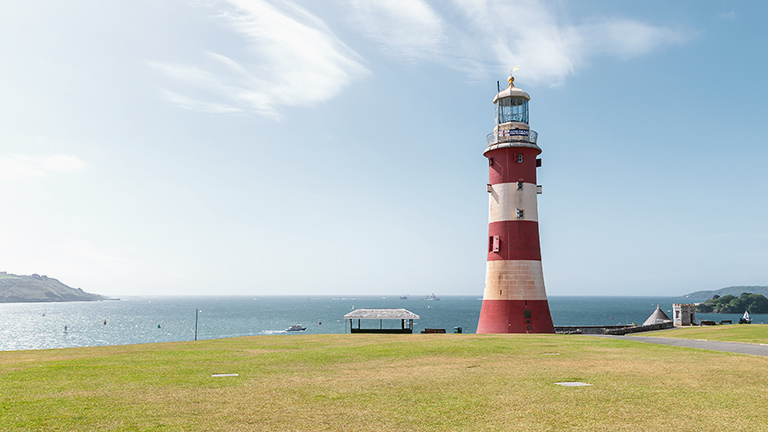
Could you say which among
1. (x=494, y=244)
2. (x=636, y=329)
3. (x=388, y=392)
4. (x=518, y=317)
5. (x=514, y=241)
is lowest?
(x=636, y=329)

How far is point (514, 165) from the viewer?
40.0m

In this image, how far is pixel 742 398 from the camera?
1205 cm

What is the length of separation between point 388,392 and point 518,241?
27749 mm

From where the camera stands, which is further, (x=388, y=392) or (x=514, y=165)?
(x=514, y=165)

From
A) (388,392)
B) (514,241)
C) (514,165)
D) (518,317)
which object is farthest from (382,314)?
(388,392)

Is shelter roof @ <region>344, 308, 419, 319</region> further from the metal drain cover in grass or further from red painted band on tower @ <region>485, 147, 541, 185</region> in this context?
the metal drain cover in grass

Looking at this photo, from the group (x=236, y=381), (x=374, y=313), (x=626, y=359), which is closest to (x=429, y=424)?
(x=236, y=381)

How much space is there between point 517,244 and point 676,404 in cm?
2761

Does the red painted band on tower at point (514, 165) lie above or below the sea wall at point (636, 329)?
above

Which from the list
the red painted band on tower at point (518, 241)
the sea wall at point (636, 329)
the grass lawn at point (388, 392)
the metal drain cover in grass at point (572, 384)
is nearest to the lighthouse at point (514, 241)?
the red painted band on tower at point (518, 241)

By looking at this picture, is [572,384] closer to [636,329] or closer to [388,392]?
[388,392]

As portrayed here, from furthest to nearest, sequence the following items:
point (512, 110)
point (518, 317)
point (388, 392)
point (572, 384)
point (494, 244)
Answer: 1. point (512, 110)
2. point (494, 244)
3. point (518, 317)
4. point (572, 384)
5. point (388, 392)

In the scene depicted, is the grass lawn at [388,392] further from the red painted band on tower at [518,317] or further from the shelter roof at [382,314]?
the shelter roof at [382,314]

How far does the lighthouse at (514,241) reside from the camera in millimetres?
38344
